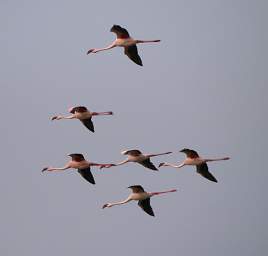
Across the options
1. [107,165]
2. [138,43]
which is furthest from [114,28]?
[107,165]

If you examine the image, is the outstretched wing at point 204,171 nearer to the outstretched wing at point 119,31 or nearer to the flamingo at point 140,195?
the flamingo at point 140,195

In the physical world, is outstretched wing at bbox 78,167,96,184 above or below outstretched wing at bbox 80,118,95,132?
below

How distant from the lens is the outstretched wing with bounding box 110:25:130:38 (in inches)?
3292

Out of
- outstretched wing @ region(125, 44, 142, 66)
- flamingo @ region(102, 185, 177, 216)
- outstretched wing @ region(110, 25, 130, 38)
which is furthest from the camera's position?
flamingo @ region(102, 185, 177, 216)

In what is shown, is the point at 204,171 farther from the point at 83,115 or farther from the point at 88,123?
the point at 83,115

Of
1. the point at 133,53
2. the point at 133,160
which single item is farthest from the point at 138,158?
the point at 133,53

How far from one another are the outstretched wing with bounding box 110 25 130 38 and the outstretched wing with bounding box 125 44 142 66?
66 cm

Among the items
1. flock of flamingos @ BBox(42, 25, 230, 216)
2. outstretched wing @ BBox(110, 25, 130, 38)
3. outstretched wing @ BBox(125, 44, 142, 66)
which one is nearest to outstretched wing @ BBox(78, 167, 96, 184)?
flock of flamingos @ BBox(42, 25, 230, 216)

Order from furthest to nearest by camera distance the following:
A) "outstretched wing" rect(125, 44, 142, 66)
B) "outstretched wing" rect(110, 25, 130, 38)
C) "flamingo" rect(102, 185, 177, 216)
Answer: "flamingo" rect(102, 185, 177, 216) → "outstretched wing" rect(125, 44, 142, 66) → "outstretched wing" rect(110, 25, 130, 38)

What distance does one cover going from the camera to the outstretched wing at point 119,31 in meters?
83.6

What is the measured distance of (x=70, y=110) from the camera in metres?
88.7

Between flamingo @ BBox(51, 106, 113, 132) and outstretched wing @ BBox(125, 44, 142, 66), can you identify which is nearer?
outstretched wing @ BBox(125, 44, 142, 66)

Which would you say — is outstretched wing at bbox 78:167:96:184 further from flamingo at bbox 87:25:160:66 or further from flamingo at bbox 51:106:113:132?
flamingo at bbox 87:25:160:66

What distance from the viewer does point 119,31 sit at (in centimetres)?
8456
